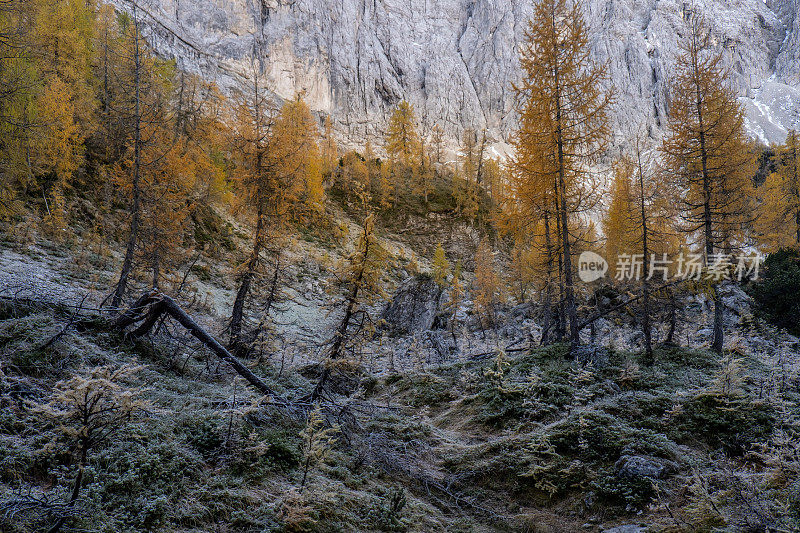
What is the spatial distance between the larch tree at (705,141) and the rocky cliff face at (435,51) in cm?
4821

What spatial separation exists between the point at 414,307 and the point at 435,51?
88456mm

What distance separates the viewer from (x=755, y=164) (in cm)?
1809

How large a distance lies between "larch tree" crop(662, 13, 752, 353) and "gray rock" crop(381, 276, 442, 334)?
14458mm

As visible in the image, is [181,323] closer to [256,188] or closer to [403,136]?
[256,188]

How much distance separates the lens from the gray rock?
24.2 meters

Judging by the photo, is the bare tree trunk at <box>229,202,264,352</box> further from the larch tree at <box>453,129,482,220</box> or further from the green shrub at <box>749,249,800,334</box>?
the larch tree at <box>453,129,482,220</box>

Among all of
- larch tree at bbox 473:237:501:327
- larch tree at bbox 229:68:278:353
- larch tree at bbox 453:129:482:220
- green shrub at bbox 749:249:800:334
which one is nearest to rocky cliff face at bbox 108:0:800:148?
larch tree at bbox 453:129:482:220

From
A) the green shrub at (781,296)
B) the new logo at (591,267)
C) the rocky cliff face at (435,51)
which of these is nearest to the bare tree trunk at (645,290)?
the green shrub at (781,296)

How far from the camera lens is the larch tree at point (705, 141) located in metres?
14.7

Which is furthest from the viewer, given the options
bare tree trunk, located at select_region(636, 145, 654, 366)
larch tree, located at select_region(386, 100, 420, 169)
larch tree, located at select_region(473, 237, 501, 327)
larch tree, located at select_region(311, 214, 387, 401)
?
larch tree, located at select_region(386, 100, 420, 169)

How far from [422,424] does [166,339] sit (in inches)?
266

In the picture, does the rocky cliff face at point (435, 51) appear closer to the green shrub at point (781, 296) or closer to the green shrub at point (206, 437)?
the green shrub at point (781, 296)

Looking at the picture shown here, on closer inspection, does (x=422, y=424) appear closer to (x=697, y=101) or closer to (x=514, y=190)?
(x=514, y=190)

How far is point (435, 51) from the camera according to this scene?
9288 centimetres
